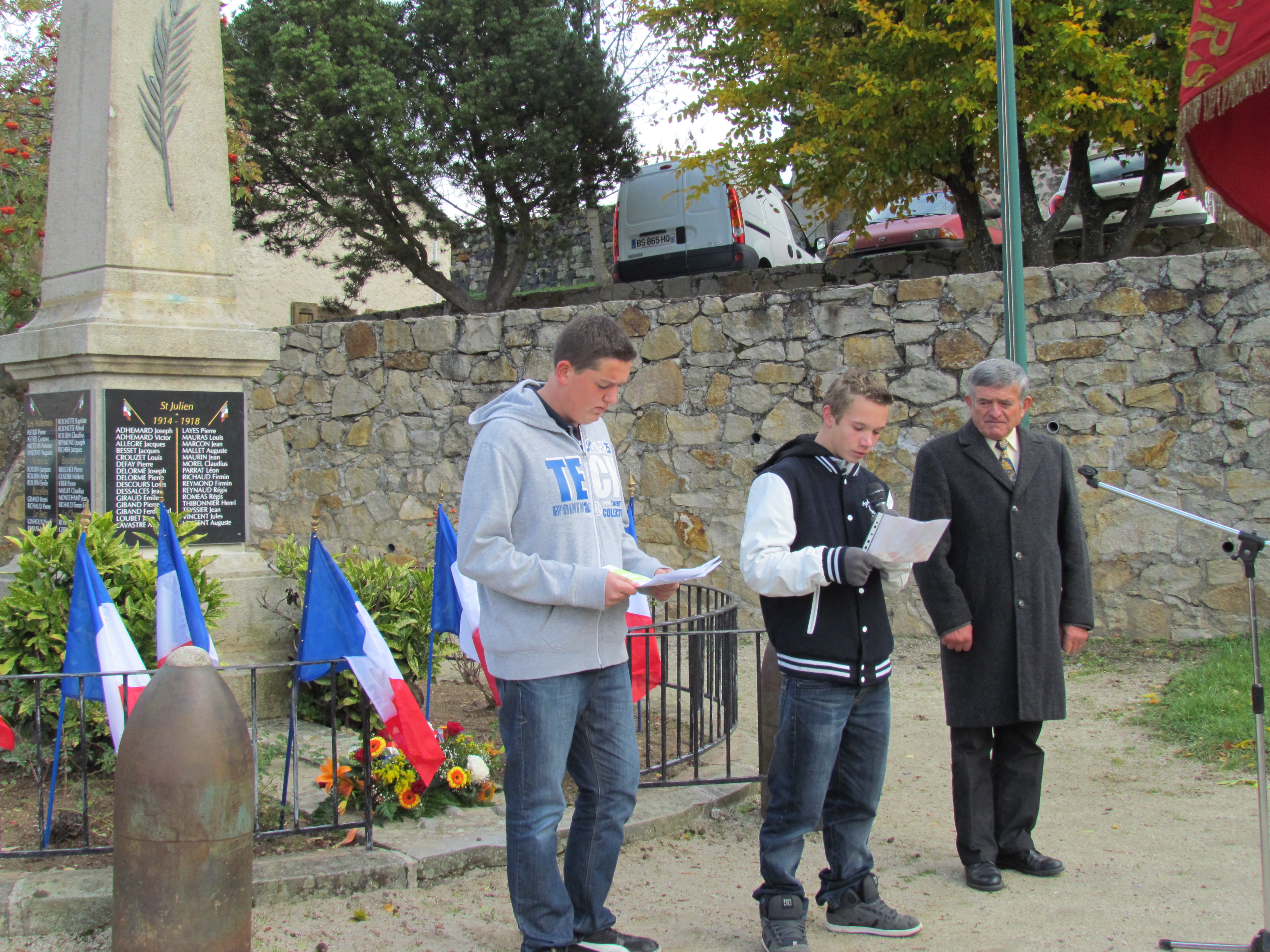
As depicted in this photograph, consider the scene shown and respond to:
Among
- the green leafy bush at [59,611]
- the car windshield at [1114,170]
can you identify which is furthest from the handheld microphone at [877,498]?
the car windshield at [1114,170]

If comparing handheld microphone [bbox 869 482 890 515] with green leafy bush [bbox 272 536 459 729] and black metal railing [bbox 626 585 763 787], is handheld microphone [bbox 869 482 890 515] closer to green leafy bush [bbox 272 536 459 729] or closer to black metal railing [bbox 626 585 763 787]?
A: black metal railing [bbox 626 585 763 787]

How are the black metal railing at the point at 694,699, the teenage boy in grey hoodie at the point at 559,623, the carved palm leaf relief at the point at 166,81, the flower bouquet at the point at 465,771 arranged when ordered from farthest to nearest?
the carved palm leaf relief at the point at 166,81, the black metal railing at the point at 694,699, the flower bouquet at the point at 465,771, the teenage boy in grey hoodie at the point at 559,623

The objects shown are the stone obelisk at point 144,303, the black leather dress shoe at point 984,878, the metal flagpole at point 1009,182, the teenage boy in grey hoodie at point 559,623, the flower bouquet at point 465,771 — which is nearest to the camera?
the teenage boy in grey hoodie at point 559,623

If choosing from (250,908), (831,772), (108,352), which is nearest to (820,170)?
(108,352)

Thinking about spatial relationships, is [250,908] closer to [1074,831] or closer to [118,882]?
[118,882]

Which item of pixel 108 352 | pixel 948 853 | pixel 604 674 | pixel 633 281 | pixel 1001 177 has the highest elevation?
pixel 633 281

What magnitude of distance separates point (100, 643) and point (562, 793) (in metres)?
1.81

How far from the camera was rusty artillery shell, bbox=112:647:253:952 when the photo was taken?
106 inches

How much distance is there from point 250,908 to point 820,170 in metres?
9.11

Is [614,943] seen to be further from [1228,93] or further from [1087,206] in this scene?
[1087,206]

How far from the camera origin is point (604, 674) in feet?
9.33

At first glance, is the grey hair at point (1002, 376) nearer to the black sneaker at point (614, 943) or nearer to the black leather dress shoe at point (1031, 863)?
the black leather dress shoe at point (1031, 863)

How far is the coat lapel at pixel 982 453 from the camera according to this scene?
361cm

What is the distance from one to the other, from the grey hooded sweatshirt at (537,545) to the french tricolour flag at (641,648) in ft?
4.91
